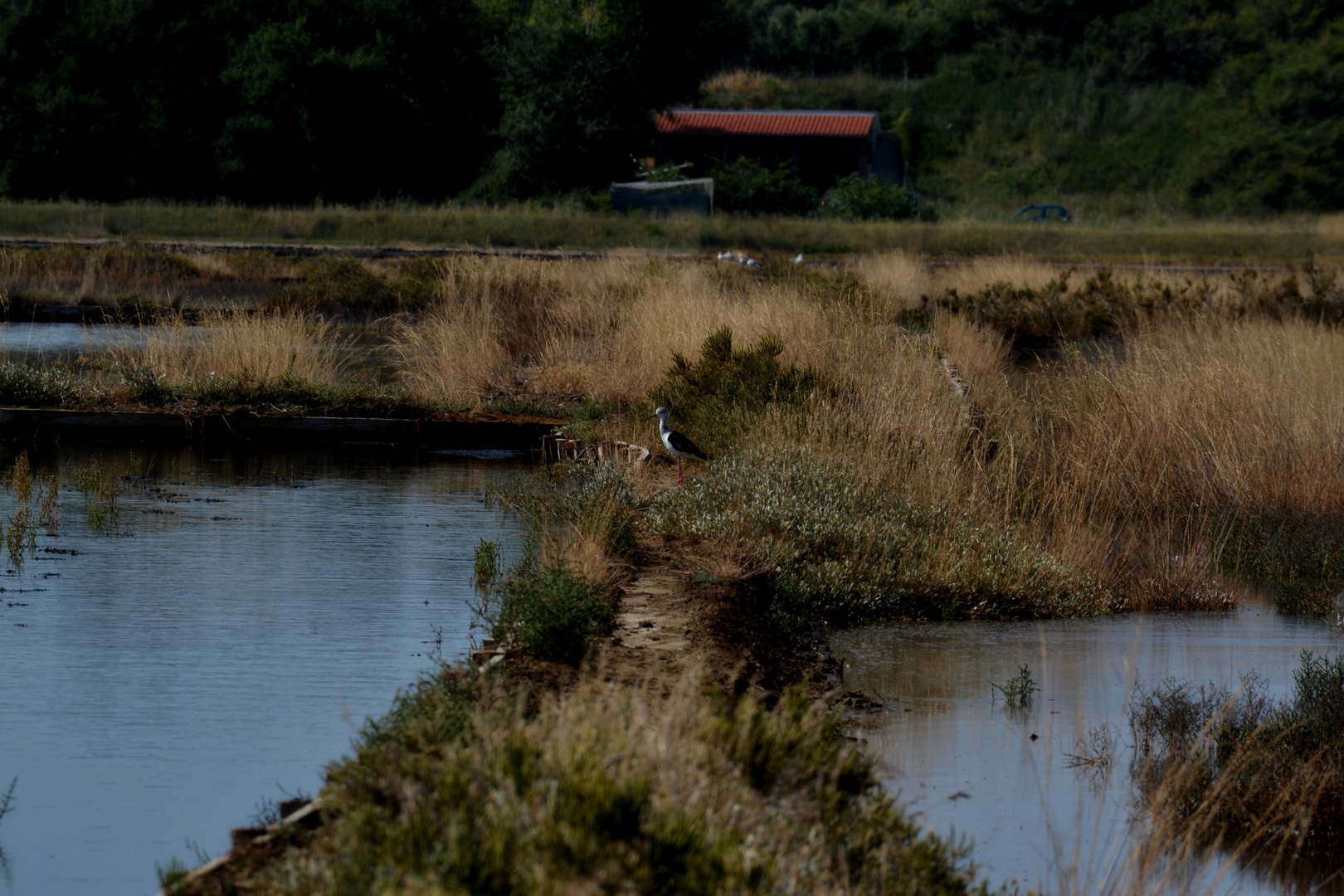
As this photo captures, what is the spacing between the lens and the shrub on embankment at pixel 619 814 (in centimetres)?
387

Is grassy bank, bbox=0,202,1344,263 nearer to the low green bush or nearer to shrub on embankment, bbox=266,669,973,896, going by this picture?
the low green bush

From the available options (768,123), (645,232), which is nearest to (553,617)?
(645,232)

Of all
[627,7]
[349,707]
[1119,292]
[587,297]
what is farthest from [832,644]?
[627,7]

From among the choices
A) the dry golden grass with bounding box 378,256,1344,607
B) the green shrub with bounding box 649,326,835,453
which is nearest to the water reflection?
the dry golden grass with bounding box 378,256,1344,607

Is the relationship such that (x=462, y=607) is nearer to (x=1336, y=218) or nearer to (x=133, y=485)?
(x=133, y=485)

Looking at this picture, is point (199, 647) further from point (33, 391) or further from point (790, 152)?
point (790, 152)

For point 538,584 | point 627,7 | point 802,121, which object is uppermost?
point 627,7

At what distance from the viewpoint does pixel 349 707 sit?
7.57 m

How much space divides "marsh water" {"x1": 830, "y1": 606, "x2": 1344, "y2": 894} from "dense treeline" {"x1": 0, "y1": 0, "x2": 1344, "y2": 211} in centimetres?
4780

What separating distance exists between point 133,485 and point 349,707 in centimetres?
723

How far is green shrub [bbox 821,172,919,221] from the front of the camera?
5412 centimetres

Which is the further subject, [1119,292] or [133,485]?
[1119,292]

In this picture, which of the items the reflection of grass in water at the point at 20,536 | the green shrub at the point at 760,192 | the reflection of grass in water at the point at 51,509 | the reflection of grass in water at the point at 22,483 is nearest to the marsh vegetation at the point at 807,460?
the reflection of grass in water at the point at 51,509

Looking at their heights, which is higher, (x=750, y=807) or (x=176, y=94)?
(x=176, y=94)
